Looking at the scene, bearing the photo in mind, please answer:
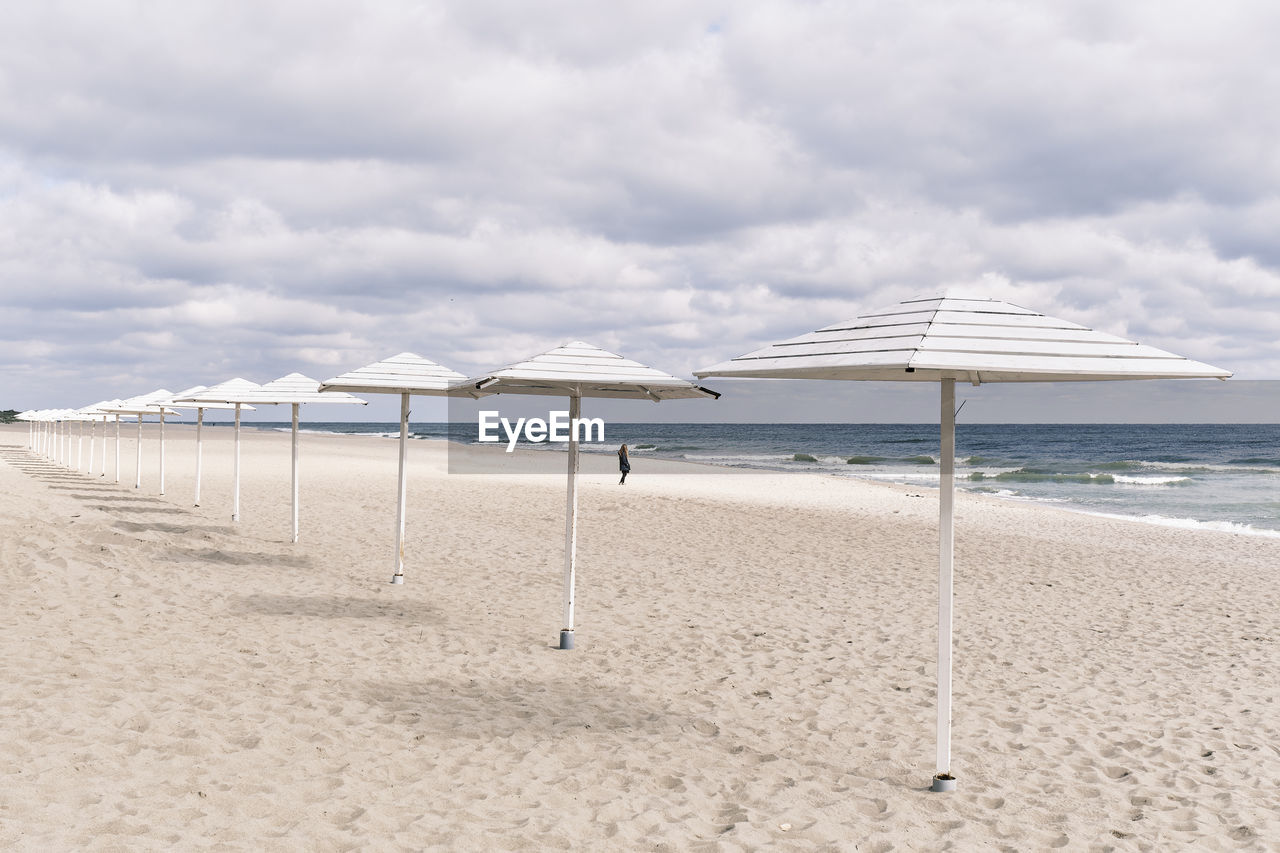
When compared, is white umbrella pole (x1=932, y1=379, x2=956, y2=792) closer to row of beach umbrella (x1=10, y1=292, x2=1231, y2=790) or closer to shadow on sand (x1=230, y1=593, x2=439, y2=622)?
row of beach umbrella (x1=10, y1=292, x2=1231, y2=790)

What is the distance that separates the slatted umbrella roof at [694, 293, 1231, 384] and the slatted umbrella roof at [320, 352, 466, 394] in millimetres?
4526

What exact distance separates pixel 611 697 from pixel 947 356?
346 cm

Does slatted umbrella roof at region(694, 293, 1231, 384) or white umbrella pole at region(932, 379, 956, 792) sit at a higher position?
slatted umbrella roof at region(694, 293, 1231, 384)

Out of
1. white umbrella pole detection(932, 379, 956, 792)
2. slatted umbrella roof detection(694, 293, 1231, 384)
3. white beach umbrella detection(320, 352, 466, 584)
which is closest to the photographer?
slatted umbrella roof detection(694, 293, 1231, 384)

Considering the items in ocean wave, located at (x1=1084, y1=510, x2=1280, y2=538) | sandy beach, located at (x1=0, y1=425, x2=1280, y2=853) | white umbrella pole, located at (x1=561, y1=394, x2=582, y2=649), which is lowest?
ocean wave, located at (x1=1084, y1=510, x2=1280, y2=538)

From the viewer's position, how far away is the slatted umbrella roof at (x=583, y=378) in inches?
248

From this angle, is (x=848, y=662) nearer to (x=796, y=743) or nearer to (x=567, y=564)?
(x=796, y=743)

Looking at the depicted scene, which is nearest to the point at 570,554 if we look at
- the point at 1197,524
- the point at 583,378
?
the point at 583,378

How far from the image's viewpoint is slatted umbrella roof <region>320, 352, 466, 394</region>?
8398mm

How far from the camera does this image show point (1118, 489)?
3053cm

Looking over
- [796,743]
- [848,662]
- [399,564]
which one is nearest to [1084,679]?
[848,662]

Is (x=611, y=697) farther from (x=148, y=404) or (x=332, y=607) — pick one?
(x=148, y=404)

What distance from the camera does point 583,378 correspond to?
633 cm

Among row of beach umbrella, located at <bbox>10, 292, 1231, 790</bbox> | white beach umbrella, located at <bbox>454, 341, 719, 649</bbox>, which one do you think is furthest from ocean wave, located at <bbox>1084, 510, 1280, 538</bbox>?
row of beach umbrella, located at <bbox>10, 292, 1231, 790</bbox>
